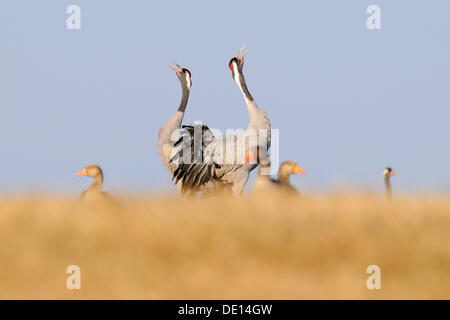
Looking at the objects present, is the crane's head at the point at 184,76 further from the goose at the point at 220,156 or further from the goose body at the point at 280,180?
the goose body at the point at 280,180

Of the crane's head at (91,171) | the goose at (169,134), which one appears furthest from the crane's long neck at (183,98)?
the crane's head at (91,171)

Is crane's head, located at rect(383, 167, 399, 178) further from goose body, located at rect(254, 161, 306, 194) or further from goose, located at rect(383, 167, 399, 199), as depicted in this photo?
goose body, located at rect(254, 161, 306, 194)

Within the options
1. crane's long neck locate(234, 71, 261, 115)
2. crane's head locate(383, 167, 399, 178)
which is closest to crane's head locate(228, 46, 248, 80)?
crane's long neck locate(234, 71, 261, 115)

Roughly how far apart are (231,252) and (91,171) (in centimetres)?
500

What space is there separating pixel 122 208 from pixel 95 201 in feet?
3.09

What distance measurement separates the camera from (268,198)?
9.71 m

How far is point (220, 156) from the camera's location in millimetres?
13828

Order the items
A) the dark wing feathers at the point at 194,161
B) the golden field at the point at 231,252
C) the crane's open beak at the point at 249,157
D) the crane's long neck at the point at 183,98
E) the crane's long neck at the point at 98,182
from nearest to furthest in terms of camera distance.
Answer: the golden field at the point at 231,252 < the crane's long neck at the point at 98,182 < the crane's open beak at the point at 249,157 < the dark wing feathers at the point at 194,161 < the crane's long neck at the point at 183,98

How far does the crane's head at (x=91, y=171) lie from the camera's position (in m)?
12.2

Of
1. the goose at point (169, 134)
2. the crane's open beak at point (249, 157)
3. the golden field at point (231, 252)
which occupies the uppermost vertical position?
the goose at point (169, 134)

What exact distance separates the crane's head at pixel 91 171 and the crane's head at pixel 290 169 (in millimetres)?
2951

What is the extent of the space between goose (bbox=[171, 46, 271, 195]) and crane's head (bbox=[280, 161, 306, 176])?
1.48m
